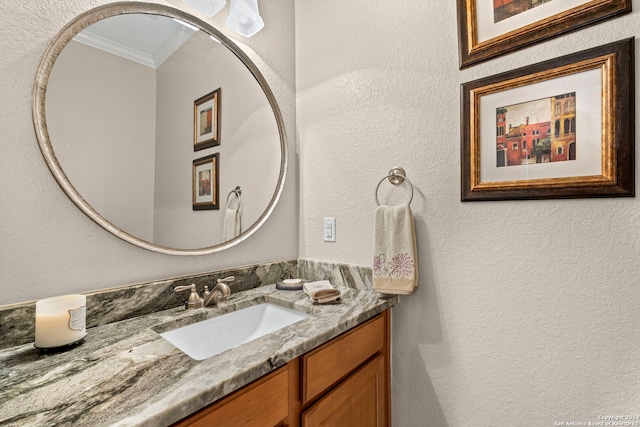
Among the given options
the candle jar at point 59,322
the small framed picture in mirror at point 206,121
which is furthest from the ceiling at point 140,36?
the candle jar at point 59,322

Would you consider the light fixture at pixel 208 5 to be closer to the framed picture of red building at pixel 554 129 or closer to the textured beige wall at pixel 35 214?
the textured beige wall at pixel 35 214

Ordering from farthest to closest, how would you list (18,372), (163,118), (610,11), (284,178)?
(284,178) → (163,118) → (610,11) → (18,372)

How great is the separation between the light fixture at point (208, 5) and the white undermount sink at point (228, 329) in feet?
4.13

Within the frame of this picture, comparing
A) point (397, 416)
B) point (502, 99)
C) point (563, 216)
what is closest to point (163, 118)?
point (502, 99)

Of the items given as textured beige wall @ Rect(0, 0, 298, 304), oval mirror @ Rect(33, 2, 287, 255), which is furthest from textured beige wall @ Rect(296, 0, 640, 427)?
textured beige wall @ Rect(0, 0, 298, 304)

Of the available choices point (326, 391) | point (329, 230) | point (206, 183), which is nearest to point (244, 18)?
point (206, 183)

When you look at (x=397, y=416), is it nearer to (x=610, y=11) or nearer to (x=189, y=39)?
(x=610, y=11)

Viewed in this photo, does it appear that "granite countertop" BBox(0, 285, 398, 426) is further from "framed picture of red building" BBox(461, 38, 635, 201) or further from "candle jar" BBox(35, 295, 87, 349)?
"framed picture of red building" BBox(461, 38, 635, 201)

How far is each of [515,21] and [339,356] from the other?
1278mm

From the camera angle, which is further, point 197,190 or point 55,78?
point 197,190

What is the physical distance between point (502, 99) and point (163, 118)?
48.6 inches

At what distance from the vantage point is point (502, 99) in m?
1.03

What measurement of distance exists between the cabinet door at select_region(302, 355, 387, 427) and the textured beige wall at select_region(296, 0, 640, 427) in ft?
0.42

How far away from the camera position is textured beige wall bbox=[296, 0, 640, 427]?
2.85ft
